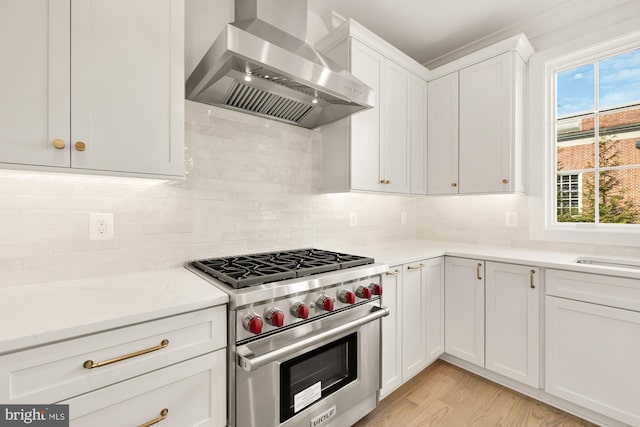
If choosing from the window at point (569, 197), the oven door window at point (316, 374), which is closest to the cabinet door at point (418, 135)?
the window at point (569, 197)

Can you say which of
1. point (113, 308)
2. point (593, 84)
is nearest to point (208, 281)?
point (113, 308)

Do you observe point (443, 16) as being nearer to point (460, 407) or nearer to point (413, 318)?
point (413, 318)

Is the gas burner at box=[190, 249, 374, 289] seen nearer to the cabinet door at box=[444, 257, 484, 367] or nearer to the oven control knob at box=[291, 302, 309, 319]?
the oven control knob at box=[291, 302, 309, 319]

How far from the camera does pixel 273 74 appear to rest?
4.67 feet

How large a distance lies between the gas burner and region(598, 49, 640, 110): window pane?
2234 mm

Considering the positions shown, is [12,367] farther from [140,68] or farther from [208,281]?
[140,68]

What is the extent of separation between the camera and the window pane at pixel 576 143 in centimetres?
230

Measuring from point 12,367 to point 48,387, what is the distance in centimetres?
11

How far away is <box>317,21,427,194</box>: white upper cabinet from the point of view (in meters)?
2.09

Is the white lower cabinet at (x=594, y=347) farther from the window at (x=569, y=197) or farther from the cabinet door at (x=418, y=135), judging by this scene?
the cabinet door at (x=418, y=135)

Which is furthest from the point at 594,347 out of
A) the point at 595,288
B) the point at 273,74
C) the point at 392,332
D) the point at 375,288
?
the point at 273,74

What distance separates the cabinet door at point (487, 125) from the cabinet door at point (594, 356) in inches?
37.8

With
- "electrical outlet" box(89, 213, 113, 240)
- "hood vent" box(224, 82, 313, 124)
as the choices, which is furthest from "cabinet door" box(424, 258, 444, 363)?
"electrical outlet" box(89, 213, 113, 240)

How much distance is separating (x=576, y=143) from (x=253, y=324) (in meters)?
2.76
